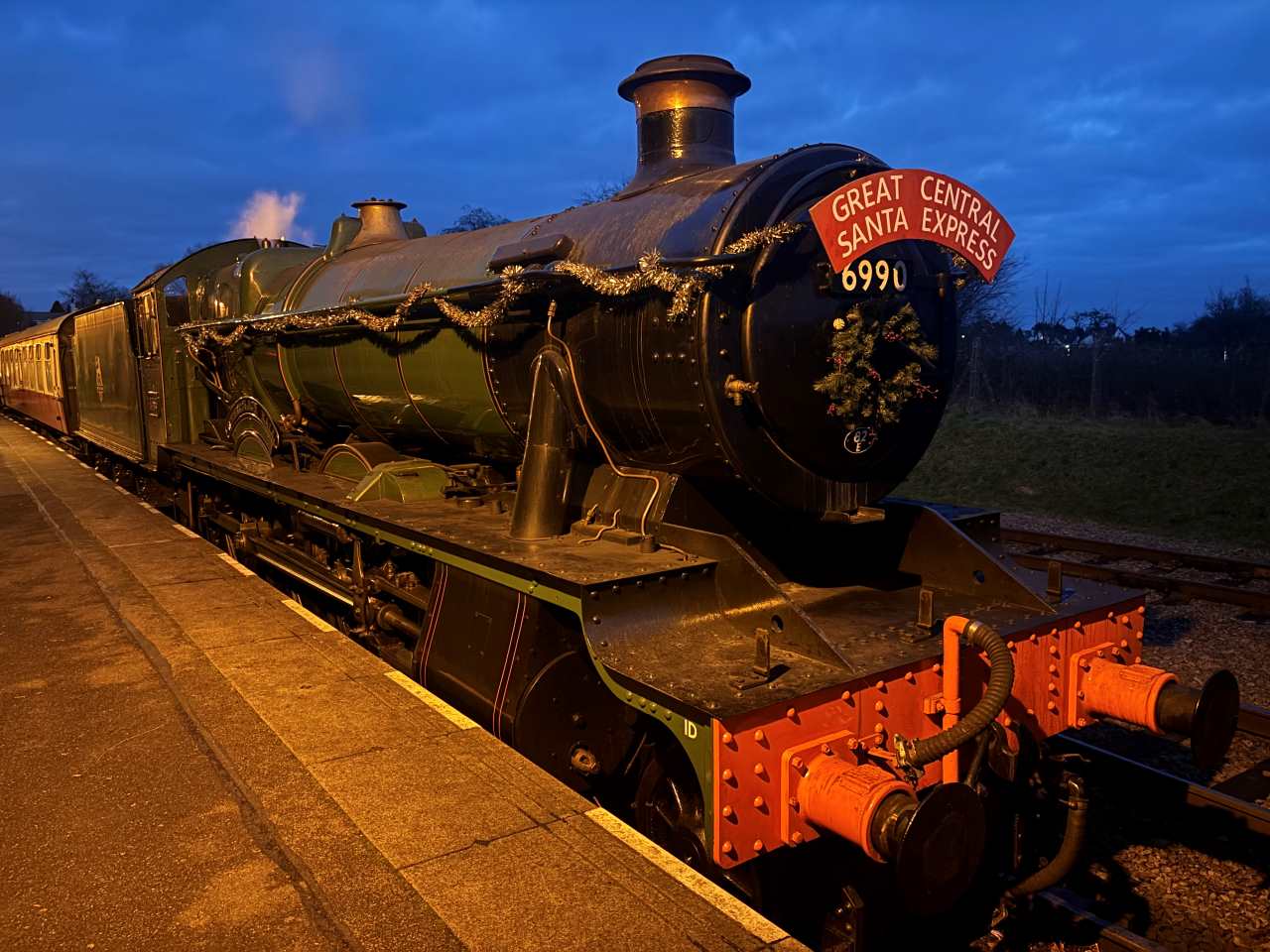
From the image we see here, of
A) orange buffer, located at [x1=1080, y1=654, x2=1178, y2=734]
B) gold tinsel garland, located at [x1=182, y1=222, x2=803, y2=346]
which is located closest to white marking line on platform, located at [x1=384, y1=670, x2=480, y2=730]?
gold tinsel garland, located at [x1=182, y1=222, x2=803, y2=346]

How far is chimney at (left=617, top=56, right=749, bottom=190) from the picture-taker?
4.61 metres

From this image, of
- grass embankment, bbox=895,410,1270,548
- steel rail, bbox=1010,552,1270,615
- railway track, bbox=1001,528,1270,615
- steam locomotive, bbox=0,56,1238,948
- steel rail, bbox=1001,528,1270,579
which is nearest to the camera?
steam locomotive, bbox=0,56,1238,948

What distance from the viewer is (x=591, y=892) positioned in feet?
9.29

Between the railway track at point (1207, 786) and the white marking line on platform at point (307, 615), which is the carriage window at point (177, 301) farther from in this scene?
the railway track at point (1207, 786)

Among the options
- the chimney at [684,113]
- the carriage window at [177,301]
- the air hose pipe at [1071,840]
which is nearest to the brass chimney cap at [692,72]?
the chimney at [684,113]

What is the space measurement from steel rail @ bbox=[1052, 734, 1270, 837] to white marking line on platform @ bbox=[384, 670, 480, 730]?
3033mm

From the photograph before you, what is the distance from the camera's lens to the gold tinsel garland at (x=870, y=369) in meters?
3.73

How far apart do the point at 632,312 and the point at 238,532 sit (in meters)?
5.58

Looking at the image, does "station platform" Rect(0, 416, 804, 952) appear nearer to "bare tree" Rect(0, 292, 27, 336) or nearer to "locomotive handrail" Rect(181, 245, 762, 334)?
"locomotive handrail" Rect(181, 245, 762, 334)

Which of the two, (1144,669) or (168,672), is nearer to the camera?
(1144,669)

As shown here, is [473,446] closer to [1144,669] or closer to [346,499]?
[346,499]

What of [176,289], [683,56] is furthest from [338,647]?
[176,289]

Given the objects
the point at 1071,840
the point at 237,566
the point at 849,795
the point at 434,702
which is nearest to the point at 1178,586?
the point at 1071,840

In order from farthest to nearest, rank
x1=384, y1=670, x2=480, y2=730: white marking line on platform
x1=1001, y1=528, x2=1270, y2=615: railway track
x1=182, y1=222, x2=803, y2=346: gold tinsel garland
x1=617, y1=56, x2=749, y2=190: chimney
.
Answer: x1=1001, y1=528, x2=1270, y2=615: railway track < x1=617, y1=56, x2=749, y2=190: chimney < x1=384, y1=670, x2=480, y2=730: white marking line on platform < x1=182, y1=222, x2=803, y2=346: gold tinsel garland
